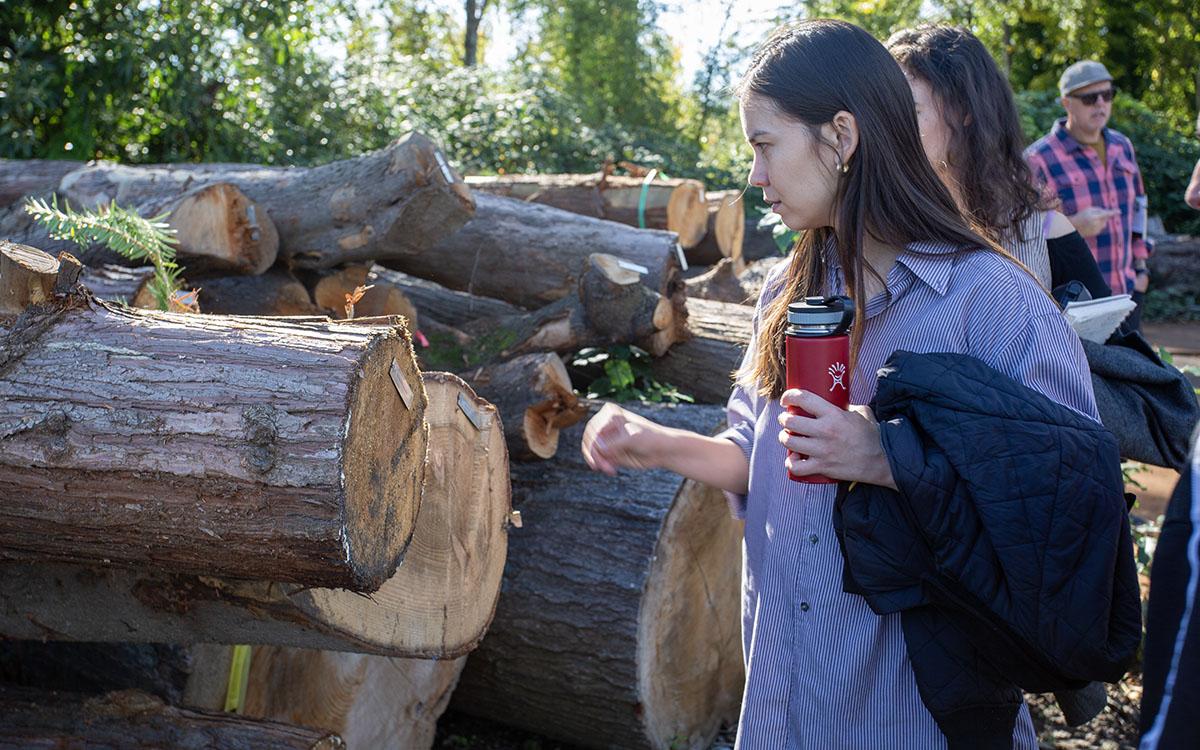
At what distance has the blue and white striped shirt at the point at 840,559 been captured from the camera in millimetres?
1713

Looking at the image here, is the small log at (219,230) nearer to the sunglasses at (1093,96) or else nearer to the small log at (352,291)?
the small log at (352,291)

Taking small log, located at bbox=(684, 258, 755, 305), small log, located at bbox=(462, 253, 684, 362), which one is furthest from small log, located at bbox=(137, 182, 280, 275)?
small log, located at bbox=(684, 258, 755, 305)

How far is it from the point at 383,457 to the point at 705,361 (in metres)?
2.39

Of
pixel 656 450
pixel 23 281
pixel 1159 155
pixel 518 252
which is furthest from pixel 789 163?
pixel 1159 155

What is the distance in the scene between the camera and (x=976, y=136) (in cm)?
252

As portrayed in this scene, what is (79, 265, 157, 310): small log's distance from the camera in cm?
347

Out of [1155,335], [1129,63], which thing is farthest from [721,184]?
[1129,63]

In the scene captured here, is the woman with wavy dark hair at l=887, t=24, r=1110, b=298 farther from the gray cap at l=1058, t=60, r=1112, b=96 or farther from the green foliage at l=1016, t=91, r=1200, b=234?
the green foliage at l=1016, t=91, r=1200, b=234

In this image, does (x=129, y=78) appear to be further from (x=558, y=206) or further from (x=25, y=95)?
(x=558, y=206)

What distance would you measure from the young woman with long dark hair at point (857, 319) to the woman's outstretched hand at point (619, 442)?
0.24m

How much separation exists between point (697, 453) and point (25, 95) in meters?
7.48

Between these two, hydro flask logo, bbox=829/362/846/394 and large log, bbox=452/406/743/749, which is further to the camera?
large log, bbox=452/406/743/749

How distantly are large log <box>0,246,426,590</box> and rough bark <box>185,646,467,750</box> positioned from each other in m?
0.83

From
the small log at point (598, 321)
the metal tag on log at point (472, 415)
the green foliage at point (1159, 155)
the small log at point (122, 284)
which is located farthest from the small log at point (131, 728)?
the green foliage at point (1159, 155)
